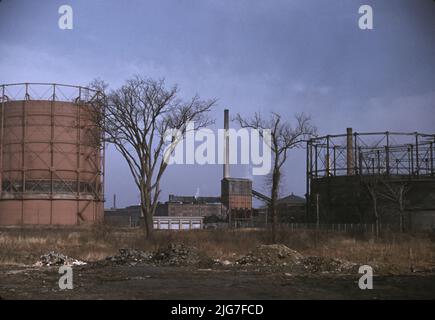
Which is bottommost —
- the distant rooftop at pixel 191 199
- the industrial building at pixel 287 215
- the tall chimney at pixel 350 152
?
the industrial building at pixel 287 215

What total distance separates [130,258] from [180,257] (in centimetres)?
202

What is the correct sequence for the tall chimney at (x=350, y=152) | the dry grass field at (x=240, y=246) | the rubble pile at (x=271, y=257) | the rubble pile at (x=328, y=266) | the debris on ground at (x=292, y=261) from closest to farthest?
the rubble pile at (x=328, y=266)
the debris on ground at (x=292, y=261)
the rubble pile at (x=271, y=257)
the dry grass field at (x=240, y=246)
the tall chimney at (x=350, y=152)

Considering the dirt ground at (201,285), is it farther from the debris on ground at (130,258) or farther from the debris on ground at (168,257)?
the debris on ground at (130,258)

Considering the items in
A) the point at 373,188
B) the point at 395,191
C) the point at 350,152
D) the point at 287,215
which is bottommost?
the point at 287,215

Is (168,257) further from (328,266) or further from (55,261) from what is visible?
(328,266)

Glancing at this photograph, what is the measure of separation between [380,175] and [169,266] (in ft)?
122

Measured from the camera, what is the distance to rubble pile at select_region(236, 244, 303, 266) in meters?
21.0

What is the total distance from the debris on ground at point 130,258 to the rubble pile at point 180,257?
40cm

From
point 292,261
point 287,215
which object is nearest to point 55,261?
point 292,261

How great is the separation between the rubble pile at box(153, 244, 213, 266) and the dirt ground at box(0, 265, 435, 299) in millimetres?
1836

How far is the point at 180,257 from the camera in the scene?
71.9 feet

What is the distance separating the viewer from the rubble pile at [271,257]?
21.0 meters

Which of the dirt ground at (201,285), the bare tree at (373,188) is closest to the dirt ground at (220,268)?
the dirt ground at (201,285)

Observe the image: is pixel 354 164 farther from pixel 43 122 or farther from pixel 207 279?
pixel 207 279
